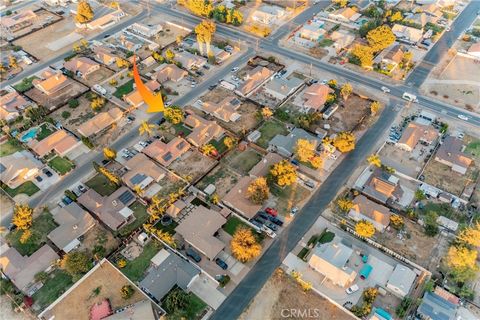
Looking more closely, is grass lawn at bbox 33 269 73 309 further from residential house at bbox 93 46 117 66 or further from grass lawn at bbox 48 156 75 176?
residential house at bbox 93 46 117 66

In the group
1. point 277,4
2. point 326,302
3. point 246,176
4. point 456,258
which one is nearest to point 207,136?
point 246,176

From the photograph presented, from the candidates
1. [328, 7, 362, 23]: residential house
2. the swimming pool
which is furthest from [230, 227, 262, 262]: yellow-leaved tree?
[328, 7, 362, 23]: residential house

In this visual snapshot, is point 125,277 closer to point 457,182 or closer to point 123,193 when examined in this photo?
point 123,193

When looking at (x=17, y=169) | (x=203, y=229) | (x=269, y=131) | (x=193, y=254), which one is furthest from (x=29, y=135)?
(x=269, y=131)

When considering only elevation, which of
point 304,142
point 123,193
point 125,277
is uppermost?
point 304,142

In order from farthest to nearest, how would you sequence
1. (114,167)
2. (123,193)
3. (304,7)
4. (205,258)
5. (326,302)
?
(304,7)
(114,167)
(123,193)
(205,258)
(326,302)

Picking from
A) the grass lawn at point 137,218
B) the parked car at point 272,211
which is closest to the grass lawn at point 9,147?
the grass lawn at point 137,218

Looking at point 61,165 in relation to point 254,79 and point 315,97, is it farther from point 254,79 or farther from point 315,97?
point 315,97
